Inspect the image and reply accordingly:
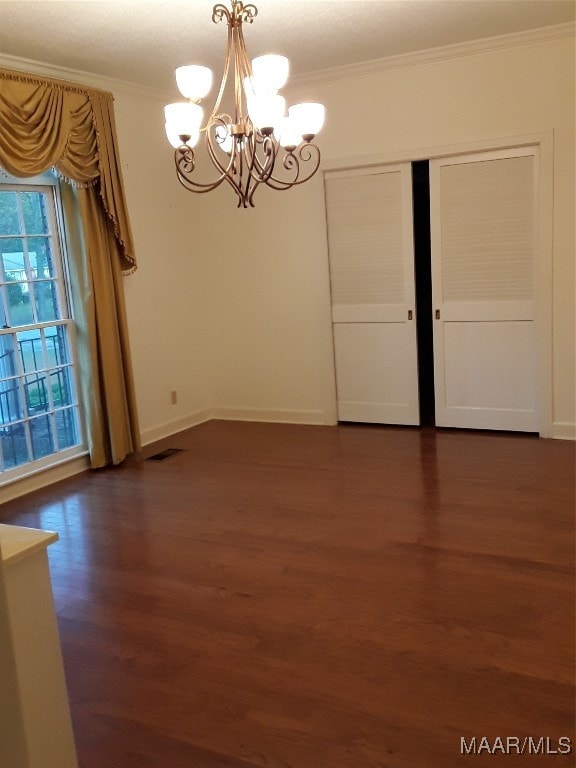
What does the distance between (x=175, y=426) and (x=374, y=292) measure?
2013 millimetres

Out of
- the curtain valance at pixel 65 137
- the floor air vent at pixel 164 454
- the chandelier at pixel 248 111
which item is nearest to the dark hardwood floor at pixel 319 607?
the floor air vent at pixel 164 454

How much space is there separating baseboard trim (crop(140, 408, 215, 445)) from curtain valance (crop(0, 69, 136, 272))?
133 cm

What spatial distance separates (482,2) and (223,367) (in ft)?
11.6

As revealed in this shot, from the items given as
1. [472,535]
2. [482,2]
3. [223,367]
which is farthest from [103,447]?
[482,2]

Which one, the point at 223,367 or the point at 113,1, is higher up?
the point at 113,1

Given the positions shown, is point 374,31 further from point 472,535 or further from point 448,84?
point 472,535

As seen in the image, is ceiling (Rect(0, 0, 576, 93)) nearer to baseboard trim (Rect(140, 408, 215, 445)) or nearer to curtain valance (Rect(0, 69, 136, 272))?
curtain valance (Rect(0, 69, 136, 272))

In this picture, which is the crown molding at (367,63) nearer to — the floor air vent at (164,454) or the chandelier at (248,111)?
the chandelier at (248,111)

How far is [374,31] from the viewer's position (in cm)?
448

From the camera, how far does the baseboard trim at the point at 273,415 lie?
6.07m

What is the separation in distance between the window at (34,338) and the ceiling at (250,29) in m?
0.91

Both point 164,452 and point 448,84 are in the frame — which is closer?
point 448,84

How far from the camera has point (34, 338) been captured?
4.86m

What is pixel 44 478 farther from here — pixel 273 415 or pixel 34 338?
pixel 273 415
